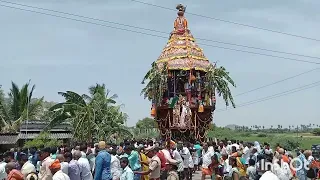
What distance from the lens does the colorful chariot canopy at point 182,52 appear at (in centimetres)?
2892

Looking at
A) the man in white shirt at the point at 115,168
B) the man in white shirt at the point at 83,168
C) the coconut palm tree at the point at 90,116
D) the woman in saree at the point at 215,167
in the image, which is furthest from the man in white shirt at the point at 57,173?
the coconut palm tree at the point at 90,116

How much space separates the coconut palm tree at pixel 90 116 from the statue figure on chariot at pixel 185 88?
10.1 ft

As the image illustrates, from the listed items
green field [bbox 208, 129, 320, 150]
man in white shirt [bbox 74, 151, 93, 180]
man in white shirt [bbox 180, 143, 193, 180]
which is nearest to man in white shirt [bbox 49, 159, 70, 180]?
man in white shirt [bbox 74, 151, 93, 180]

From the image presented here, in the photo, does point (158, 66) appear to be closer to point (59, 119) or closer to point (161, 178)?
point (59, 119)

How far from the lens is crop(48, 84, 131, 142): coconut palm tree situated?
2419cm

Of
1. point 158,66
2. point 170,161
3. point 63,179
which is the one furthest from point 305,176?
point 158,66

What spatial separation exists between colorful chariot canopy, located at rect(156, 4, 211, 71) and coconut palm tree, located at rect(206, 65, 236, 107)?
2.81ft

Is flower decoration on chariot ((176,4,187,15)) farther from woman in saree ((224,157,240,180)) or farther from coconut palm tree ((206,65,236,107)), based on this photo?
woman in saree ((224,157,240,180))

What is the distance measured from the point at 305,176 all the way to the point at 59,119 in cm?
1634

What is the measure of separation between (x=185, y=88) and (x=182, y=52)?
2402 mm

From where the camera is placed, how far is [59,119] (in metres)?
26.4

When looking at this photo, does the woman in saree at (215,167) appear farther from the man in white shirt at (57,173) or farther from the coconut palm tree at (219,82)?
the coconut palm tree at (219,82)

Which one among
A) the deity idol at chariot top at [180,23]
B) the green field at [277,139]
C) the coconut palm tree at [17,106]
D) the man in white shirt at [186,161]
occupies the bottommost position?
the man in white shirt at [186,161]

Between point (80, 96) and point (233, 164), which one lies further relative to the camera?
point (80, 96)
